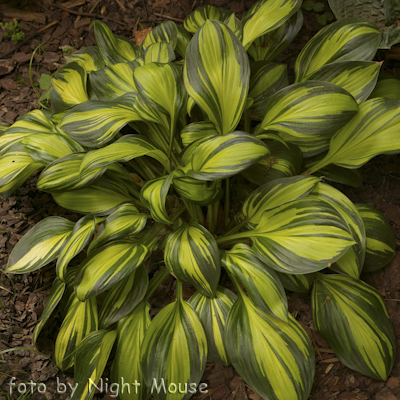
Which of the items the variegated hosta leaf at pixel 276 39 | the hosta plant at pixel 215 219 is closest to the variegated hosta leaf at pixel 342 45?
the hosta plant at pixel 215 219

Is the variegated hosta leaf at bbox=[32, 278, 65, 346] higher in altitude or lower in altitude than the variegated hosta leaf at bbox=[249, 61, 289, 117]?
lower

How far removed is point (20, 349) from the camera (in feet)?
4.39

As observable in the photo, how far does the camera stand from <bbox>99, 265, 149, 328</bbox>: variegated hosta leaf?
125 centimetres

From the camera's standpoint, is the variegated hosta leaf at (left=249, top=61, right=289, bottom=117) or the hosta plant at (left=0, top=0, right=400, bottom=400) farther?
the variegated hosta leaf at (left=249, top=61, right=289, bottom=117)

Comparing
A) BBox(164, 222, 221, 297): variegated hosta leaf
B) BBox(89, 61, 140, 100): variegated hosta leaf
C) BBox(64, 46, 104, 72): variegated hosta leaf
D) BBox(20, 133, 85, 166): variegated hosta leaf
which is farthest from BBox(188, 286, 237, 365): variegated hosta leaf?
BBox(64, 46, 104, 72): variegated hosta leaf

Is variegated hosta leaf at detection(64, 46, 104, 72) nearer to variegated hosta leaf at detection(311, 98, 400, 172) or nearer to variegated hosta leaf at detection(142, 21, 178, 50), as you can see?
variegated hosta leaf at detection(142, 21, 178, 50)

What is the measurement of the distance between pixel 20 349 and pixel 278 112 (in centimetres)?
125

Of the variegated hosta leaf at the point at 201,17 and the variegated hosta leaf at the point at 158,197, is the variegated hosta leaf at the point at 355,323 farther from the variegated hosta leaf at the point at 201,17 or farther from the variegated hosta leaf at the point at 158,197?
the variegated hosta leaf at the point at 201,17

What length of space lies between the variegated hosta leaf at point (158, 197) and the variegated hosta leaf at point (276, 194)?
316 millimetres

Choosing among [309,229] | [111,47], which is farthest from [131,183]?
[309,229]

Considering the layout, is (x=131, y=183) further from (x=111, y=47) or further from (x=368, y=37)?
(x=368, y=37)

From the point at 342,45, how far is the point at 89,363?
1390 millimetres

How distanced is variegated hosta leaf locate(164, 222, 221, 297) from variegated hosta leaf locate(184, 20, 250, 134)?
425mm

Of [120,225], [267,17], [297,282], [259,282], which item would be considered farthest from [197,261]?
[267,17]
